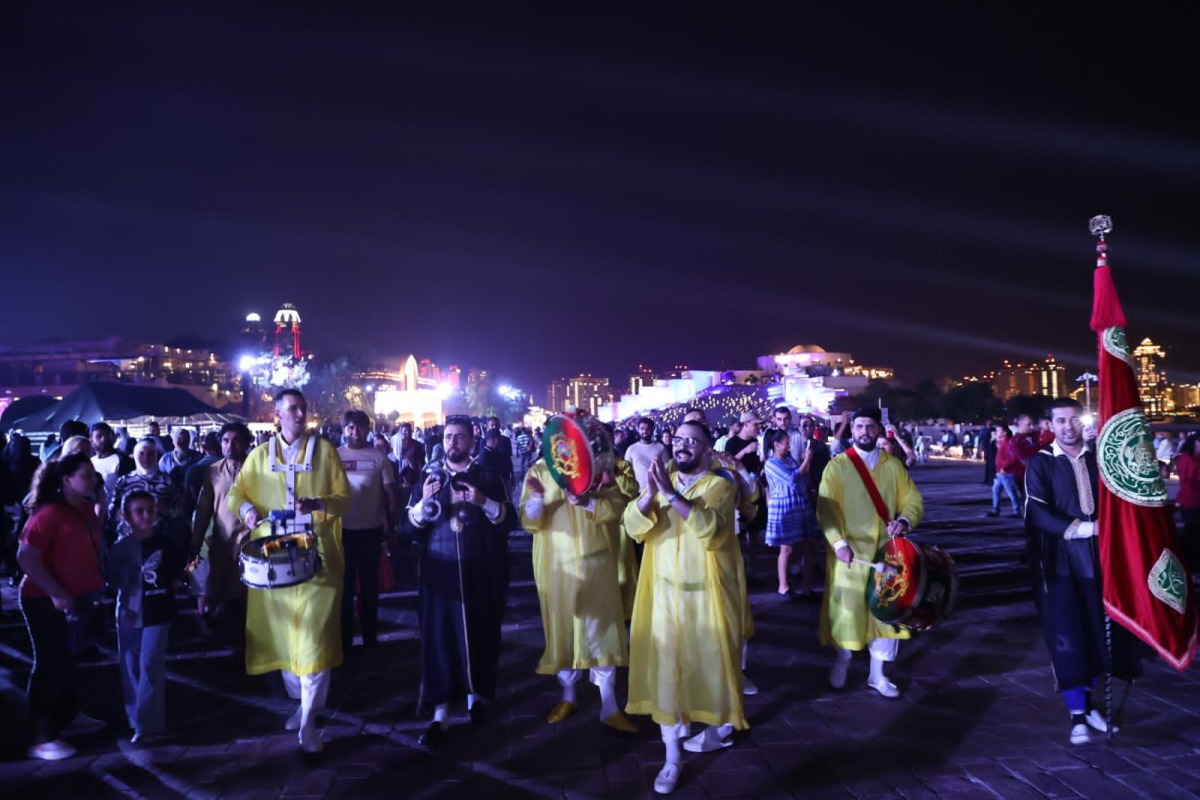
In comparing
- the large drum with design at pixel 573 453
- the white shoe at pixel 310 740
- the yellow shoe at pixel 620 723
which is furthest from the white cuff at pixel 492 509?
the white shoe at pixel 310 740

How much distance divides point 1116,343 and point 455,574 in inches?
169

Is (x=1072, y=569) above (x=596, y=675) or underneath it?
above

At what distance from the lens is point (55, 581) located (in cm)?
501

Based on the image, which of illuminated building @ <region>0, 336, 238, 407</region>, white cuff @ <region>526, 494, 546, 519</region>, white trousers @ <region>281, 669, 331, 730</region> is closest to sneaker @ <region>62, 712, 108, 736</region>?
white trousers @ <region>281, 669, 331, 730</region>

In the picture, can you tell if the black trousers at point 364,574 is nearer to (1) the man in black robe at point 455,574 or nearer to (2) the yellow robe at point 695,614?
(1) the man in black robe at point 455,574

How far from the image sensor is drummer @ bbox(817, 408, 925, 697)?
18.8 feet

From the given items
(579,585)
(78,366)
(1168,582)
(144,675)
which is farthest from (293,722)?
(78,366)

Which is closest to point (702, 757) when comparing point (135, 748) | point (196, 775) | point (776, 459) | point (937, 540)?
point (196, 775)

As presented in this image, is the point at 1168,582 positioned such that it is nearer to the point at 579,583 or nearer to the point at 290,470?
the point at 579,583

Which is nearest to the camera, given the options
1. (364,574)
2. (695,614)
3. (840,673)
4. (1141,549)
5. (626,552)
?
(695,614)

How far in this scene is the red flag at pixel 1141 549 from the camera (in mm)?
4824

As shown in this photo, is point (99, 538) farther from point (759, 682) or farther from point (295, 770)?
point (759, 682)

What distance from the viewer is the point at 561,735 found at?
17.1 feet

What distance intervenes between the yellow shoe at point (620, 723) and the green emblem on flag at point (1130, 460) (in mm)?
3125
